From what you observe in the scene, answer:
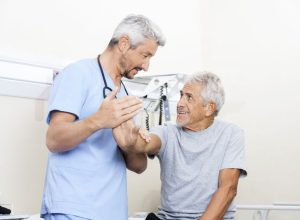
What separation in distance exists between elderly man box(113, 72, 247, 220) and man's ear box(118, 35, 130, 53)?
0.42m

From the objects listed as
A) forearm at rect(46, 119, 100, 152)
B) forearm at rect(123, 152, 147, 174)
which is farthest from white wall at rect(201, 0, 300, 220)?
forearm at rect(46, 119, 100, 152)

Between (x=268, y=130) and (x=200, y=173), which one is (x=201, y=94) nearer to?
(x=200, y=173)

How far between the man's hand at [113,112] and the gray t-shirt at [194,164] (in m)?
0.66

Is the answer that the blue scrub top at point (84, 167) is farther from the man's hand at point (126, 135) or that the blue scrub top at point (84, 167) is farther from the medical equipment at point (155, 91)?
the medical equipment at point (155, 91)

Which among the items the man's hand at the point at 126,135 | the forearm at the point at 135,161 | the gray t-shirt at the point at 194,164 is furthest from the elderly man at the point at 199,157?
the man's hand at the point at 126,135

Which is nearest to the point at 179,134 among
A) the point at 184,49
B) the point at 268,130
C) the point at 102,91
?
the point at 102,91

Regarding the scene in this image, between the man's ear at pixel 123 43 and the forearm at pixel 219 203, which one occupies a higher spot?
the man's ear at pixel 123 43

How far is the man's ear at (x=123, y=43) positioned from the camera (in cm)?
143

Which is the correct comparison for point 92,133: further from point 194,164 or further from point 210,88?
point 210,88

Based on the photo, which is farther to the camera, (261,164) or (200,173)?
(261,164)

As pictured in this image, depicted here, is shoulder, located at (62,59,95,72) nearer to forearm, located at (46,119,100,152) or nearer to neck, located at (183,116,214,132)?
forearm, located at (46,119,100,152)

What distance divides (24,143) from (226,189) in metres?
1.05

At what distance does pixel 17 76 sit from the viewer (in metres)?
2.10

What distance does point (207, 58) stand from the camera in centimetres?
316
